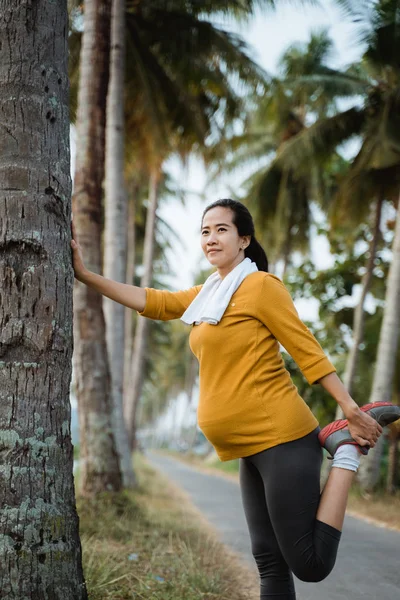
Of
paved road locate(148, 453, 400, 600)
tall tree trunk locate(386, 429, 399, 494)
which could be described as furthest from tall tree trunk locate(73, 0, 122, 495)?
tall tree trunk locate(386, 429, 399, 494)

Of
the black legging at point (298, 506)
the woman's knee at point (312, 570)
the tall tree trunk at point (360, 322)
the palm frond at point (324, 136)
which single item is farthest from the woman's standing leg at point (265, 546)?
the palm frond at point (324, 136)

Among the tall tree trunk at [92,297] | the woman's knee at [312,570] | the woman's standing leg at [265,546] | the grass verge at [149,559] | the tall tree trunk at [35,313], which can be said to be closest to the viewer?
the tall tree trunk at [35,313]

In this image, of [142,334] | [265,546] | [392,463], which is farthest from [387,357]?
[265,546]

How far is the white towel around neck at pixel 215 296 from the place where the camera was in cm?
281

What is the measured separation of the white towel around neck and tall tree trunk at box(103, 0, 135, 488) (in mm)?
6873

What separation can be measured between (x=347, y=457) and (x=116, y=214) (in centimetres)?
758

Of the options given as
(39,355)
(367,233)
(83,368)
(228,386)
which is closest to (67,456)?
(39,355)

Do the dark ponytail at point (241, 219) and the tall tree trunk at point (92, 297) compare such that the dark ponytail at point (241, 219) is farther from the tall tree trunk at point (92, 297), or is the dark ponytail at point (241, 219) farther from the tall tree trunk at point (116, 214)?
the tall tree trunk at point (116, 214)

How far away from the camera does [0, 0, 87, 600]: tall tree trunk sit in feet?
8.30

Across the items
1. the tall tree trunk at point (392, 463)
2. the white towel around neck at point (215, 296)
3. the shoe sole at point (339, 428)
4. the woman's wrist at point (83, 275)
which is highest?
the woman's wrist at point (83, 275)

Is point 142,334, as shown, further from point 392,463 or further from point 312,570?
point 312,570

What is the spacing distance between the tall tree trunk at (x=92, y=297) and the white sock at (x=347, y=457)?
16.3ft

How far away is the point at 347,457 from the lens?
2.71 metres

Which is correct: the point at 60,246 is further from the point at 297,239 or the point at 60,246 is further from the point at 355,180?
the point at 297,239
